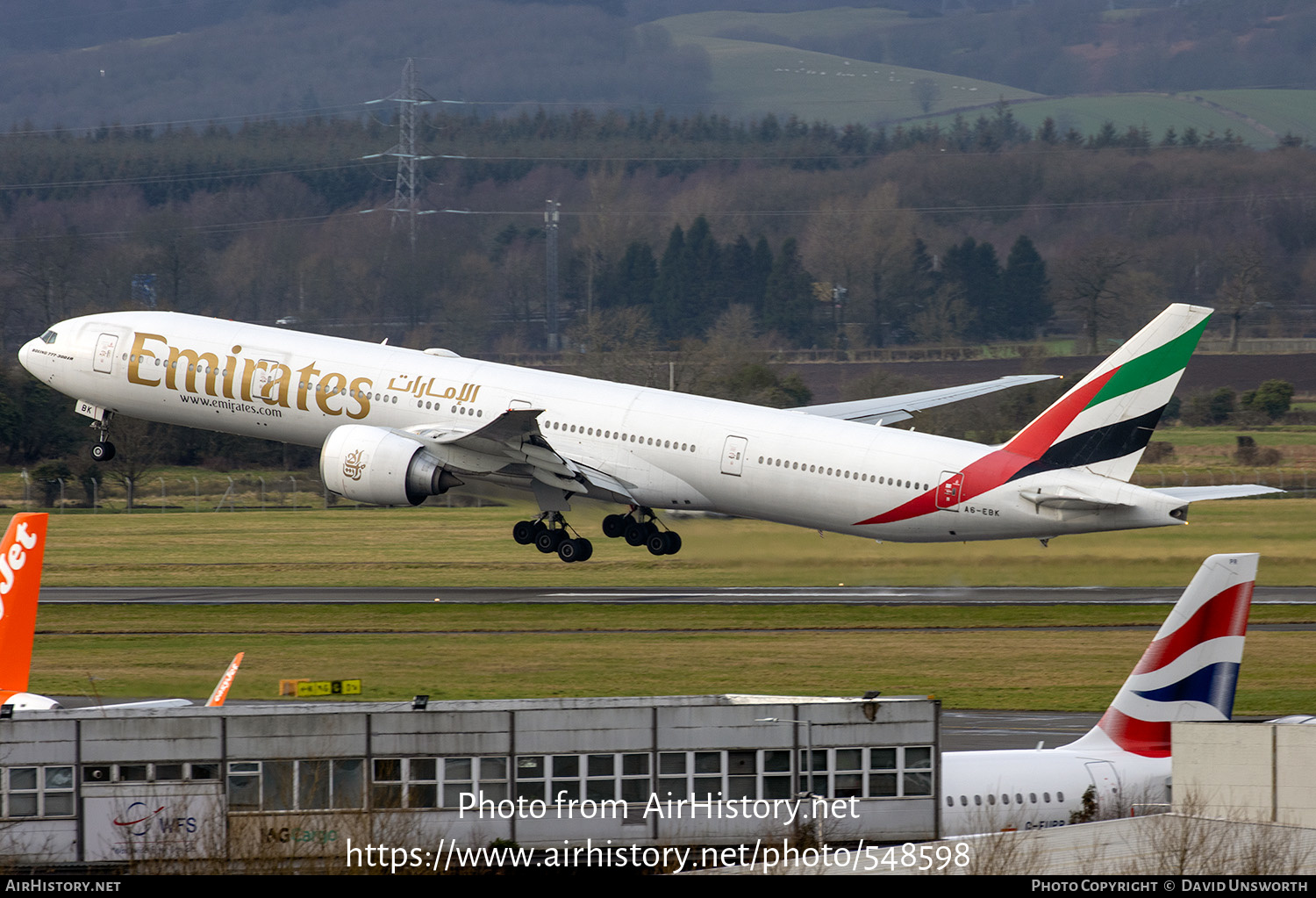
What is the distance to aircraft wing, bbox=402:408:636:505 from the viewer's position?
156ft

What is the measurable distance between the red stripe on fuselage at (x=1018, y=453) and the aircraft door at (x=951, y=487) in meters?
0.05

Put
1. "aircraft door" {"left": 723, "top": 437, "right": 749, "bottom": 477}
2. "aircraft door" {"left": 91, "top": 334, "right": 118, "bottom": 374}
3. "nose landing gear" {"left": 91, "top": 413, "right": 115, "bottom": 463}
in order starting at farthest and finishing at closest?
"nose landing gear" {"left": 91, "top": 413, "right": 115, "bottom": 463} < "aircraft door" {"left": 91, "top": 334, "right": 118, "bottom": 374} < "aircraft door" {"left": 723, "top": 437, "right": 749, "bottom": 477}

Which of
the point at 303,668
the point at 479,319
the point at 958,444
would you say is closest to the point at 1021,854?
the point at 303,668

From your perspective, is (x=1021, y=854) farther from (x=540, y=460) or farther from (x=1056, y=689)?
(x=540, y=460)

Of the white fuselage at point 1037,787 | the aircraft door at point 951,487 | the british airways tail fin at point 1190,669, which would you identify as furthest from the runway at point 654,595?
the white fuselage at point 1037,787

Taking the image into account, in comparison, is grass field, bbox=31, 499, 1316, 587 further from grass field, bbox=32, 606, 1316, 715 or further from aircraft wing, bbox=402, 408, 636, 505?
grass field, bbox=32, 606, 1316, 715

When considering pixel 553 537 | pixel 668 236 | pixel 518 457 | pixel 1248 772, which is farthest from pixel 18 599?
pixel 668 236

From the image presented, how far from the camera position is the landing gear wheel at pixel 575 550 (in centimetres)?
5050

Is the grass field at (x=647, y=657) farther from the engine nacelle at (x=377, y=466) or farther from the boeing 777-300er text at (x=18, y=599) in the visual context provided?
the boeing 777-300er text at (x=18, y=599)

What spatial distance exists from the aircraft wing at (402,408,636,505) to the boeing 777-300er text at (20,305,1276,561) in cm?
6

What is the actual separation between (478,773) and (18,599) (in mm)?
7851

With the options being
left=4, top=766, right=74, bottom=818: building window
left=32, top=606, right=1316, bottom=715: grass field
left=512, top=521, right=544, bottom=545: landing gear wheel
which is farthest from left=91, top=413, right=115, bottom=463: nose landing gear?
left=4, top=766, right=74, bottom=818: building window

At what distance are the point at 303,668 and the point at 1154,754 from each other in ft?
70.7

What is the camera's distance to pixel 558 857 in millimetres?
21500
